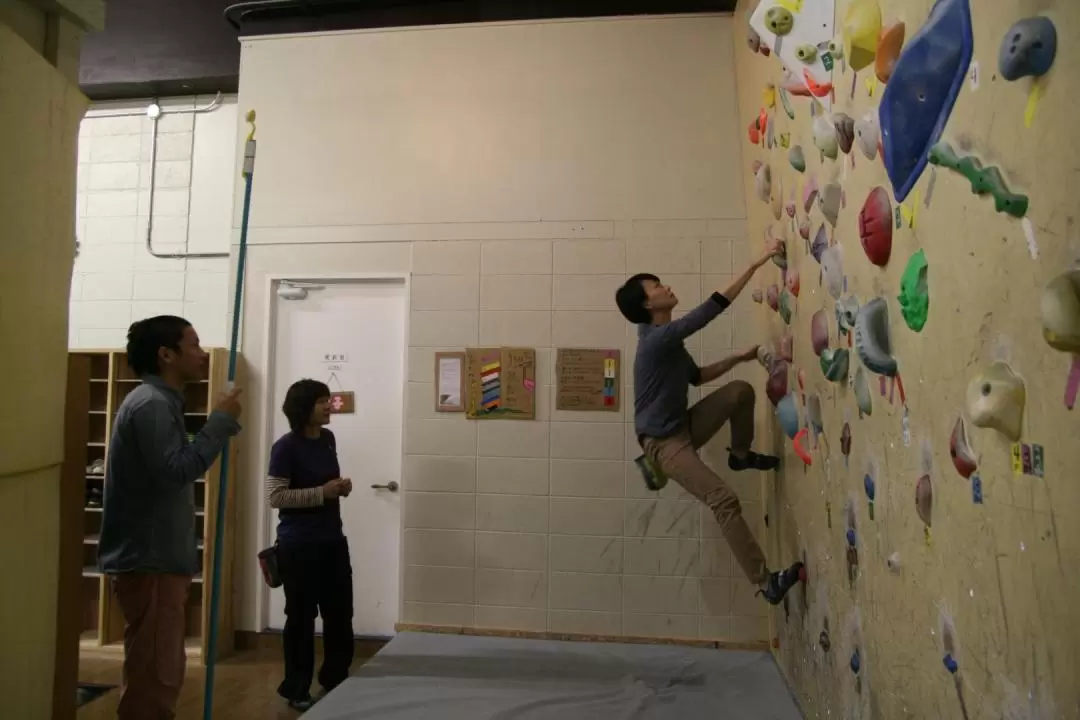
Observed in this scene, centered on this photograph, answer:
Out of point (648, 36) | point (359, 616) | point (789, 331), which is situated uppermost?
point (648, 36)

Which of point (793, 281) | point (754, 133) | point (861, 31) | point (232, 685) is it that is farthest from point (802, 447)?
point (232, 685)

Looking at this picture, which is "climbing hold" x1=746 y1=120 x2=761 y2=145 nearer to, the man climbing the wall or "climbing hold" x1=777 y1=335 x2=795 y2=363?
the man climbing the wall

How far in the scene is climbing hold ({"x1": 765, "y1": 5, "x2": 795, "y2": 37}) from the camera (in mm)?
1795

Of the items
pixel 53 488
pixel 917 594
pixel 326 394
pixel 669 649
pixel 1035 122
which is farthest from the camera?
pixel 669 649

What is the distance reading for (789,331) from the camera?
2.37 meters

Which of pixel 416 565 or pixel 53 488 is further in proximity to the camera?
pixel 416 565

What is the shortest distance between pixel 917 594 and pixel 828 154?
44.3 inches

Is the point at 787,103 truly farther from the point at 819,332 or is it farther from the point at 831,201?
the point at 819,332

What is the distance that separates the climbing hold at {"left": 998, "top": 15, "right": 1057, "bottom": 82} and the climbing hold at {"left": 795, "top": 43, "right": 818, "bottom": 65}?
0.94m

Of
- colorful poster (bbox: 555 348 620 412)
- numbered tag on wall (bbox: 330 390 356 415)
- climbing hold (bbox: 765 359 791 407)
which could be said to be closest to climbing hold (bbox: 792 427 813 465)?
climbing hold (bbox: 765 359 791 407)

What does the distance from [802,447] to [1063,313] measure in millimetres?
1455

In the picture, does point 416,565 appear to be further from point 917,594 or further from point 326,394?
point 917,594

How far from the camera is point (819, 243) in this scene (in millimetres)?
1899

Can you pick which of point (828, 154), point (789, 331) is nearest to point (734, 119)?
point (789, 331)
